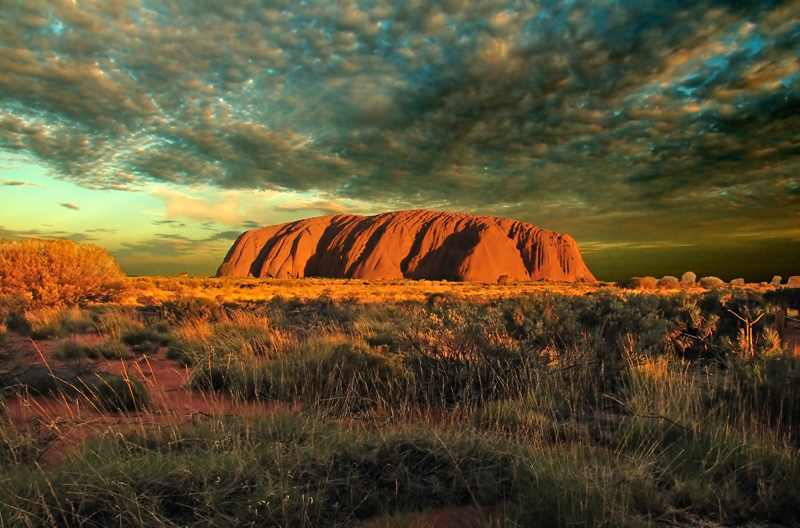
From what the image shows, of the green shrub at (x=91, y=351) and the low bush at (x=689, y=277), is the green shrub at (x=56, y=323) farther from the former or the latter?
the low bush at (x=689, y=277)

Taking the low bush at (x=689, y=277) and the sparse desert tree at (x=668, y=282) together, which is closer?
the sparse desert tree at (x=668, y=282)

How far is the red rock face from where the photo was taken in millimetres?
72688

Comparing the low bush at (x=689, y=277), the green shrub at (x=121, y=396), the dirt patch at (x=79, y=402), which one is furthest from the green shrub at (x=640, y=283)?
the green shrub at (x=121, y=396)

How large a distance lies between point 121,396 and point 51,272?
39.6 feet

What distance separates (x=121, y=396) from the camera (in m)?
5.13

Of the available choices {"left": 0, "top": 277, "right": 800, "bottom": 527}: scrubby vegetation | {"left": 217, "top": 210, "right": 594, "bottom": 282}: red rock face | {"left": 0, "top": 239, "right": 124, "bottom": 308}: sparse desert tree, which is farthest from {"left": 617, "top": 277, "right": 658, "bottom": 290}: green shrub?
{"left": 0, "top": 239, "right": 124, "bottom": 308}: sparse desert tree

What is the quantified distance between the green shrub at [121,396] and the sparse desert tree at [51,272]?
34.4 feet

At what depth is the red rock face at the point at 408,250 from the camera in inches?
2862

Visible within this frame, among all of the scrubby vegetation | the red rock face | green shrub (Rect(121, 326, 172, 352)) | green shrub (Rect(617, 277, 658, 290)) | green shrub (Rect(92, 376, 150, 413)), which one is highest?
the red rock face

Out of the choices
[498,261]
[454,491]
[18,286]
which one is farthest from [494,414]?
[498,261]

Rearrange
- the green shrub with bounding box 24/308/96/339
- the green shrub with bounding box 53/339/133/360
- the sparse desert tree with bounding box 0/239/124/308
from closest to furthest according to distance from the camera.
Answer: the green shrub with bounding box 53/339/133/360
the green shrub with bounding box 24/308/96/339
the sparse desert tree with bounding box 0/239/124/308

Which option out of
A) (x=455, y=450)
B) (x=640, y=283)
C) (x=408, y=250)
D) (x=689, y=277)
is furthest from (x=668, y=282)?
(x=455, y=450)

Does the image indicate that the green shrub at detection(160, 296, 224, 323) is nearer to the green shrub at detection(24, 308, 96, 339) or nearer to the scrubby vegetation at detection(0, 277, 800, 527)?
the green shrub at detection(24, 308, 96, 339)

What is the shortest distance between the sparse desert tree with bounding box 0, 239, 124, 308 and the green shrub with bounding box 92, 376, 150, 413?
10.5m
